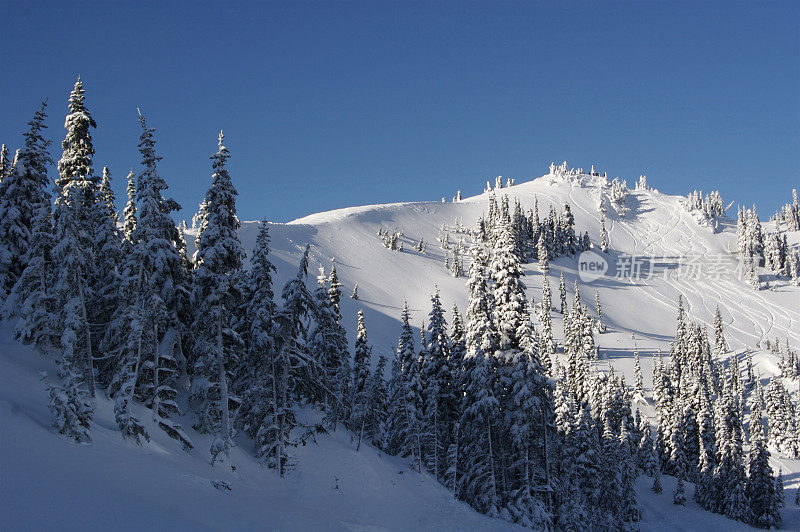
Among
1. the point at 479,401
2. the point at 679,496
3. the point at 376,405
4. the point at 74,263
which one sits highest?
the point at 74,263

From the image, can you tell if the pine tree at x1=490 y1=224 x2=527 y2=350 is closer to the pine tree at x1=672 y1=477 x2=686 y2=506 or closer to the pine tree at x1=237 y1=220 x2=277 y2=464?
the pine tree at x1=237 y1=220 x2=277 y2=464

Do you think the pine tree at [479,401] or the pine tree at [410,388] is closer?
the pine tree at [479,401]

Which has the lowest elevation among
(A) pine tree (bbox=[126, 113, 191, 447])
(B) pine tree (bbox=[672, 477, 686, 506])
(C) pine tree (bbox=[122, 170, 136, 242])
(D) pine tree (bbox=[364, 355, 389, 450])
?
(B) pine tree (bbox=[672, 477, 686, 506])

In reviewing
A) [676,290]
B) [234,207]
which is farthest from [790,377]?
[234,207]

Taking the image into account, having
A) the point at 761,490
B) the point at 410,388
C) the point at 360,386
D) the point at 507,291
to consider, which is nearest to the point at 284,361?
the point at 507,291

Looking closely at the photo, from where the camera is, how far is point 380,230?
616 feet

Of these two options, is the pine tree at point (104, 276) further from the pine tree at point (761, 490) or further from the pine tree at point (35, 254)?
the pine tree at point (761, 490)

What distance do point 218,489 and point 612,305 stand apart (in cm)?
16767

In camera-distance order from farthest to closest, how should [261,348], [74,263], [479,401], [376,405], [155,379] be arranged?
[376,405] < [479,401] < [261,348] < [155,379] < [74,263]

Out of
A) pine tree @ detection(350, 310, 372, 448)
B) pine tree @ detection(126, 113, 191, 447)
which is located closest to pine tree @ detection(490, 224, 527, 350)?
pine tree @ detection(350, 310, 372, 448)

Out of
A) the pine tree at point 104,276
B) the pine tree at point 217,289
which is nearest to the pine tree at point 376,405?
the pine tree at point 217,289

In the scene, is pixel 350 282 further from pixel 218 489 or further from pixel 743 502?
pixel 218 489

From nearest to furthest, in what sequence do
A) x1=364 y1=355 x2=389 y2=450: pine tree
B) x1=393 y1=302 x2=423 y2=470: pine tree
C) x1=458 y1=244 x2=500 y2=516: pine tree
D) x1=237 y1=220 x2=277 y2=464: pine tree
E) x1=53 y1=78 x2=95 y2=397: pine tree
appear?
1. x1=53 y1=78 x2=95 y2=397: pine tree
2. x1=237 y1=220 x2=277 y2=464: pine tree
3. x1=458 y1=244 x2=500 y2=516: pine tree
4. x1=393 y1=302 x2=423 y2=470: pine tree
5. x1=364 y1=355 x2=389 y2=450: pine tree

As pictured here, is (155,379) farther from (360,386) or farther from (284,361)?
(360,386)
